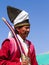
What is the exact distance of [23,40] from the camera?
3035mm

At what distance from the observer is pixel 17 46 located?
291 cm

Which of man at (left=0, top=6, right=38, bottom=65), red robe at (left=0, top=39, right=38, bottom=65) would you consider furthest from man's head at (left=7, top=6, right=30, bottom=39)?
red robe at (left=0, top=39, right=38, bottom=65)

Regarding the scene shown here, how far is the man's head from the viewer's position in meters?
3.00

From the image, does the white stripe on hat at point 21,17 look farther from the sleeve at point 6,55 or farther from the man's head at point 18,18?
the sleeve at point 6,55

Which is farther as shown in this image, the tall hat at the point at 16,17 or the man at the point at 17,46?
the tall hat at the point at 16,17

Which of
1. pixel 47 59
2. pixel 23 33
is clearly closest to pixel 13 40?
pixel 23 33

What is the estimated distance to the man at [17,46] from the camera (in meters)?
2.85

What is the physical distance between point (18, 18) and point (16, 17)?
0.03 meters

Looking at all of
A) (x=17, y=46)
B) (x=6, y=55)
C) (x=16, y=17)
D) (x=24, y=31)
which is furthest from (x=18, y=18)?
(x=6, y=55)

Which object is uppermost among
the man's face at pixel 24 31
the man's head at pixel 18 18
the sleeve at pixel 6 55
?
the man's head at pixel 18 18

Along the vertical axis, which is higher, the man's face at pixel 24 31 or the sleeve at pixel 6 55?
the man's face at pixel 24 31

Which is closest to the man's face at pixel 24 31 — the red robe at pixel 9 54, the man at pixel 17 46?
the man at pixel 17 46

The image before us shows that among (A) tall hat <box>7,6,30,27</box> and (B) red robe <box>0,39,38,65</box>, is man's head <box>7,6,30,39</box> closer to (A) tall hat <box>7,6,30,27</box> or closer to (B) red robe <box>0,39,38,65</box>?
(A) tall hat <box>7,6,30,27</box>

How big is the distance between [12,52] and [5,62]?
0.12 metres
